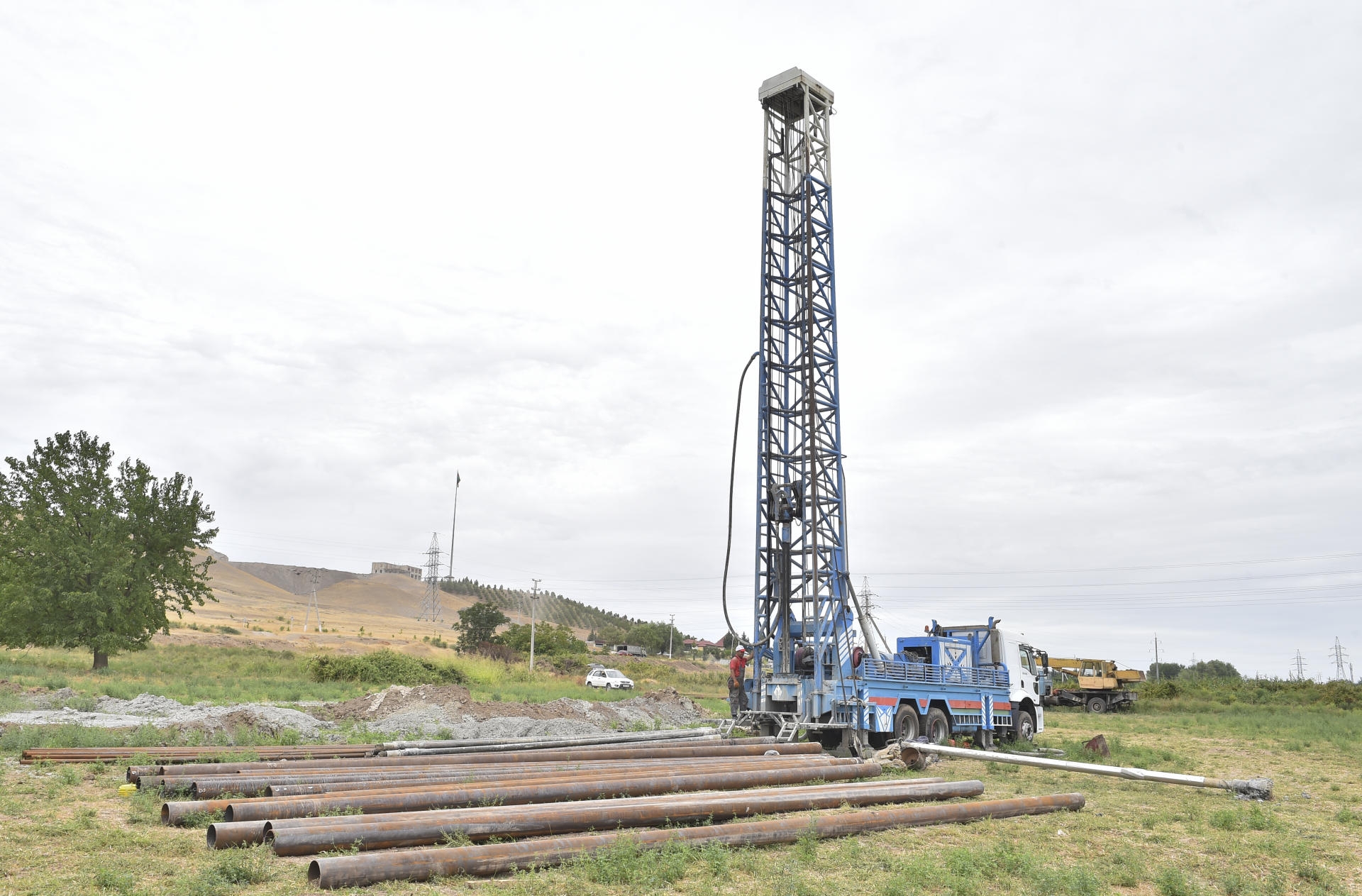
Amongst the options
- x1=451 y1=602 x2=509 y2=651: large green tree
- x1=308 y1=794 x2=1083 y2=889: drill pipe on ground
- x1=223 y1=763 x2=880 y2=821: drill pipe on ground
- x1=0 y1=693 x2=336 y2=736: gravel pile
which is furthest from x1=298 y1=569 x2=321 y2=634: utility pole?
x1=308 y1=794 x2=1083 y2=889: drill pipe on ground

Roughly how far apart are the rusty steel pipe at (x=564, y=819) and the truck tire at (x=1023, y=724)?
479 inches

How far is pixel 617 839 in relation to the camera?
8.77 metres

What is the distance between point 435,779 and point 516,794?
1.85 meters

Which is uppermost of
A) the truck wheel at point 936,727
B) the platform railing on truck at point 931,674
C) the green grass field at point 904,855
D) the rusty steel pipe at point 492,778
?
the platform railing on truck at point 931,674

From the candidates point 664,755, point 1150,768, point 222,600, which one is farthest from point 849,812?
point 222,600

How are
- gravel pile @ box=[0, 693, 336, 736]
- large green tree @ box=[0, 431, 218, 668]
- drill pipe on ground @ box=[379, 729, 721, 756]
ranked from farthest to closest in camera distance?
1. large green tree @ box=[0, 431, 218, 668]
2. gravel pile @ box=[0, 693, 336, 736]
3. drill pipe on ground @ box=[379, 729, 721, 756]

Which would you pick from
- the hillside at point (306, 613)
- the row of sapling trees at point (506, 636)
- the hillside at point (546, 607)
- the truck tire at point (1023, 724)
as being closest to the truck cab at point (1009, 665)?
the truck tire at point (1023, 724)

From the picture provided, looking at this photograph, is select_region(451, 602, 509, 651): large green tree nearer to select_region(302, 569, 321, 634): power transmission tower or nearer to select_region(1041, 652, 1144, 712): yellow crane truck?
select_region(302, 569, 321, 634): power transmission tower

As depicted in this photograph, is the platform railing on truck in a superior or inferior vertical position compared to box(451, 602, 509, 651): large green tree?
inferior

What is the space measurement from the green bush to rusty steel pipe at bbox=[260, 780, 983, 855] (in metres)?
29.7

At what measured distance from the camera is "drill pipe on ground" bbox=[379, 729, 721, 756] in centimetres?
1544

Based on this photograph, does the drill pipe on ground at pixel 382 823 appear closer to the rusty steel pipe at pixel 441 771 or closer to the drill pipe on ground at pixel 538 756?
the rusty steel pipe at pixel 441 771

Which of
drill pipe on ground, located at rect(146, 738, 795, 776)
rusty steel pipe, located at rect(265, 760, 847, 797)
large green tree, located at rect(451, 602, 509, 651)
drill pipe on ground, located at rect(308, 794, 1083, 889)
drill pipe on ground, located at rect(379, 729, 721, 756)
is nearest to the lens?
drill pipe on ground, located at rect(308, 794, 1083, 889)

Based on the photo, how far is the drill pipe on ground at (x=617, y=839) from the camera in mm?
7453
